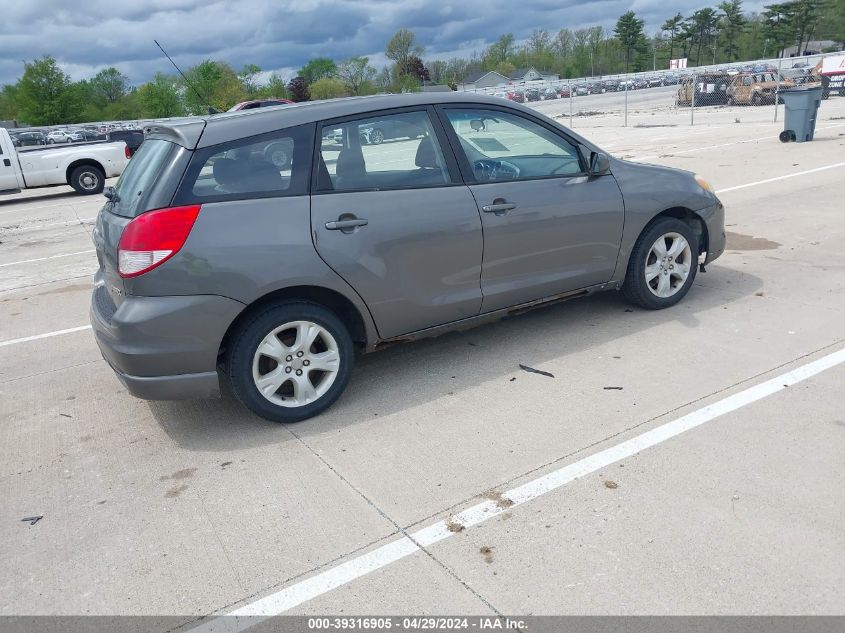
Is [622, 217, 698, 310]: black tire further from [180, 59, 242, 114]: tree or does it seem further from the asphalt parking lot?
[180, 59, 242, 114]: tree

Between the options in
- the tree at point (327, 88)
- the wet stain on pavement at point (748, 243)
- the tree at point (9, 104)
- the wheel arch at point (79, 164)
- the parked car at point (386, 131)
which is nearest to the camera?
the parked car at point (386, 131)

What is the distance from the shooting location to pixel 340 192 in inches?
166

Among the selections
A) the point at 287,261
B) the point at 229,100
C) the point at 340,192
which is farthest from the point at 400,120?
the point at 229,100

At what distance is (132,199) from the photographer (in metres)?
4.14

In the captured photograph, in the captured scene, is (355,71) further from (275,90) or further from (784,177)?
(784,177)

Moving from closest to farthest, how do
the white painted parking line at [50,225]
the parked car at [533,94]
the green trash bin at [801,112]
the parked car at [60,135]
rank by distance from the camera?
the white painted parking line at [50,225]
the green trash bin at [801,112]
the parked car at [60,135]
the parked car at [533,94]

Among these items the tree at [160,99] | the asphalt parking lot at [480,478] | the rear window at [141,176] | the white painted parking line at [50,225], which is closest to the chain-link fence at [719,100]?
the white painted parking line at [50,225]

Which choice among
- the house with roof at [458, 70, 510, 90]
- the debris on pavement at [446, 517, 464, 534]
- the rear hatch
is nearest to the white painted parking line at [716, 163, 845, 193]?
the rear hatch

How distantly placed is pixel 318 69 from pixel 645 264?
109834mm

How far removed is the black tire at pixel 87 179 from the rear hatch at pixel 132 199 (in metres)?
15.3

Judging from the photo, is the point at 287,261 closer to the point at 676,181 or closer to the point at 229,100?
the point at 676,181

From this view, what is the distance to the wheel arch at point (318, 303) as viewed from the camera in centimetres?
407

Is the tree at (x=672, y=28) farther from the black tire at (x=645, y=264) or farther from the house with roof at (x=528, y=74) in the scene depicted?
the black tire at (x=645, y=264)

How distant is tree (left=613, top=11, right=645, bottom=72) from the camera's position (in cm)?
11116
